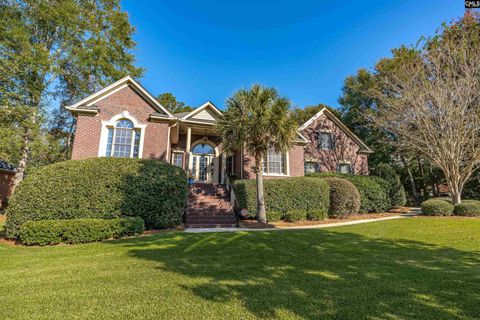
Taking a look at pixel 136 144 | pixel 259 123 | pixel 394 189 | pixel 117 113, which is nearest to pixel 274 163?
pixel 259 123

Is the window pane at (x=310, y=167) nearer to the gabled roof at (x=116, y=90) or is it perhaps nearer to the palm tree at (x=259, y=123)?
the palm tree at (x=259, y=123)

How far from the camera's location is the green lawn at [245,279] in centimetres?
329

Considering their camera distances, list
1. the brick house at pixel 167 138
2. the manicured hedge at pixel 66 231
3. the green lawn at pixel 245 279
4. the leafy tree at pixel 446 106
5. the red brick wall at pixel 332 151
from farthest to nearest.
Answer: the red brick wall at pixel 332 151 < the leafy tree at pixel 446 106 < the brick house at pixel 167 138 < the manicured hedge at pixel 66 231 < the green lawn at pixel 245 279

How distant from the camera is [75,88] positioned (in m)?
23.1

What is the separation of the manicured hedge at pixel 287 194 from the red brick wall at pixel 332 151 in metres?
8.00

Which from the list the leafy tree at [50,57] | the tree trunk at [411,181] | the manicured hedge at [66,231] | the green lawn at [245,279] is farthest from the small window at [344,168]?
the leafy tree at [50,57]

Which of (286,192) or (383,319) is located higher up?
(286,192)

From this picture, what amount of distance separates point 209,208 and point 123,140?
6236 mm

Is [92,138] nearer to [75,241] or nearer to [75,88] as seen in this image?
[75,241]

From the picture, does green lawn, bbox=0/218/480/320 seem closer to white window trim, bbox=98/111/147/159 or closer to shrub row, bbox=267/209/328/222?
shrub row, bbox=267/209/328/222

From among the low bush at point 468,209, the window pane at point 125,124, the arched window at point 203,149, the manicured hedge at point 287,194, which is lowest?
the low bush at point 468,209

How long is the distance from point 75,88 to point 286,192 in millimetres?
22649

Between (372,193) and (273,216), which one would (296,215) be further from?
(372,193)

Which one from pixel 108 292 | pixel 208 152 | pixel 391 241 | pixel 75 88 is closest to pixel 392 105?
pixel 391 241
